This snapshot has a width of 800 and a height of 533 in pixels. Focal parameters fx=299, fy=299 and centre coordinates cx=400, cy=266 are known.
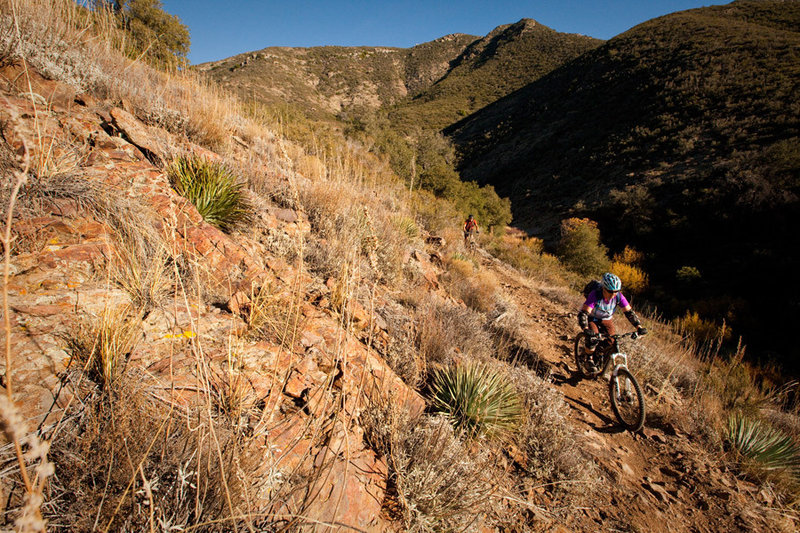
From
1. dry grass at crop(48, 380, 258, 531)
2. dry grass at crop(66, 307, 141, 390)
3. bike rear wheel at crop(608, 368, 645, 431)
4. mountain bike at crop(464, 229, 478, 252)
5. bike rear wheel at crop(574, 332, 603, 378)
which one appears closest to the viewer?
dry grass at crop(48, 380, 258, 531)

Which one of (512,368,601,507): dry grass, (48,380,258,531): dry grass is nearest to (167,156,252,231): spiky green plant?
(48,380,258,531): dry grass

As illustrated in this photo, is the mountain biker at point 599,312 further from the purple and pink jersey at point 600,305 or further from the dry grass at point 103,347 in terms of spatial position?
the dry grass at point 103,347

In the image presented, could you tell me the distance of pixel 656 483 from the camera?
3.15 m

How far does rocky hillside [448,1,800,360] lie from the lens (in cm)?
1577

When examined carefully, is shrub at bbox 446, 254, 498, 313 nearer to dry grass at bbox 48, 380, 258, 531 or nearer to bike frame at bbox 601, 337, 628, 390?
bike frame at bbox 601, 337, 628, 390

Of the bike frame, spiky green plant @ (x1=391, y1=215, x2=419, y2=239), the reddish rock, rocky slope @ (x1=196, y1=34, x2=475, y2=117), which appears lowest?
the bike frame

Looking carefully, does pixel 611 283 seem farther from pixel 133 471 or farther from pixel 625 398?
pixel 133 471

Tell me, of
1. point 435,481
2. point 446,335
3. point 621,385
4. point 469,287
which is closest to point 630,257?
point 469,287

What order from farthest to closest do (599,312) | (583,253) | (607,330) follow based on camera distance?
(583,253), (599,312), (607,330)

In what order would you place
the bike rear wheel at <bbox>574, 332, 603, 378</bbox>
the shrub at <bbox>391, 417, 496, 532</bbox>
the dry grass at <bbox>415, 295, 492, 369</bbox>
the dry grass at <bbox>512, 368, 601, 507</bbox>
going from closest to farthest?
the shrub at <bbox>391, 417, 496, 532</bbox>
the dry grass at <bbox>512, 368, 601, 507</bbox>
the dry grass at <bbox>415, 295, 492, 369</bbox>
the bike rear wheel at <bbox>574, 332, 603, 378</bbox>

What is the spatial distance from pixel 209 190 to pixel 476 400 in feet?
11.4

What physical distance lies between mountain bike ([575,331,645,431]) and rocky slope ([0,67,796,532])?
0.22 m

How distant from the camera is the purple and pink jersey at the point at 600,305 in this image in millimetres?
4488

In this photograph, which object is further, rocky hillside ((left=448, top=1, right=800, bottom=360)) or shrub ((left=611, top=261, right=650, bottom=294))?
shrub ((left=611, top=261, right=650, bottom=294))
